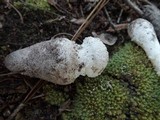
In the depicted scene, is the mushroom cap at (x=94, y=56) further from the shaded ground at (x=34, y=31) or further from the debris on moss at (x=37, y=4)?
the debris on moss at (x=37, y=4)

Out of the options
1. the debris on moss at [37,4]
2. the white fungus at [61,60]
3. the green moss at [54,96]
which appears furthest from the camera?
the debris on moss at [37,4]

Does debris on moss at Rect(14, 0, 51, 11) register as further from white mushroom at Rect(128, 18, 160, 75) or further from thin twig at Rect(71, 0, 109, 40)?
white mushroom at Rect(128, 18, 160, 75)

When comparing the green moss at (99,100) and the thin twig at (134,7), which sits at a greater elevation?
the thin twig at (134,7)

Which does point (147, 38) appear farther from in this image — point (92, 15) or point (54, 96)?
point (54, 96)

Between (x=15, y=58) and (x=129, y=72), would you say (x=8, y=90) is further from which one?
(x=129, y=72)

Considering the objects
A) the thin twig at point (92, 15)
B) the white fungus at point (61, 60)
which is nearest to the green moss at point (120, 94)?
the white fungus at point (61, 60)

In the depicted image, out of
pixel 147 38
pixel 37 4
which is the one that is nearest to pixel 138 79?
pixel 147 38
